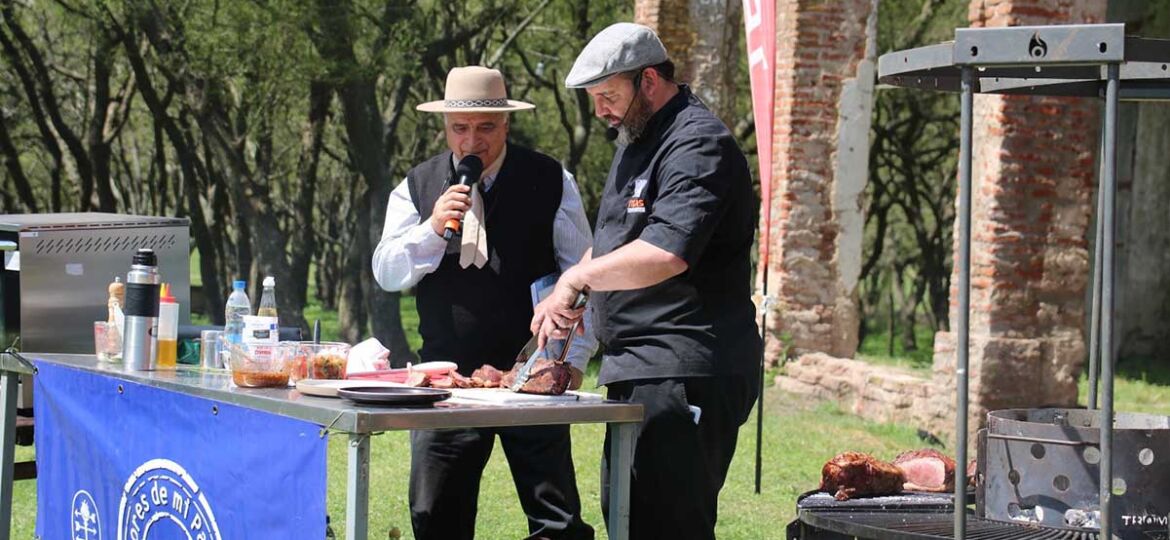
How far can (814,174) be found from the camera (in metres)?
14.1

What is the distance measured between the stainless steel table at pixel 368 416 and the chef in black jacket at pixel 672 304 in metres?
0.16

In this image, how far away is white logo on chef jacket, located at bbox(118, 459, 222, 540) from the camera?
4.77 meters

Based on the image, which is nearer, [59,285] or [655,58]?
[655,58]

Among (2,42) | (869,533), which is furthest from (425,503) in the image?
(2,42)

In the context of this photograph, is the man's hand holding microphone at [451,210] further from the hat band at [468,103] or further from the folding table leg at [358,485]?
the folding table leg at [358,485]

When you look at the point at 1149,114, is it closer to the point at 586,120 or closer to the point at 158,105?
the point at 586,120

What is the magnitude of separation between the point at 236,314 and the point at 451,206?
0.83 m

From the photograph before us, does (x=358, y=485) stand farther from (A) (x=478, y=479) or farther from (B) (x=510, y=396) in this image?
(A) (x=478, y=479)

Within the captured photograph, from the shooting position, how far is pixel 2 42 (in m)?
22.4

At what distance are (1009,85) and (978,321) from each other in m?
6.31

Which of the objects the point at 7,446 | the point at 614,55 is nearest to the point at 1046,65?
the point at 614,55

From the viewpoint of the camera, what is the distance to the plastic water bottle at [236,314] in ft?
16.7

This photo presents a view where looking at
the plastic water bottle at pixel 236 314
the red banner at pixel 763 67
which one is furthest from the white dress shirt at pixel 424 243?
the red banner at pixel 763 67

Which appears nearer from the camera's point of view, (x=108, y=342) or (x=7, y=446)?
(x=108, y=342)
